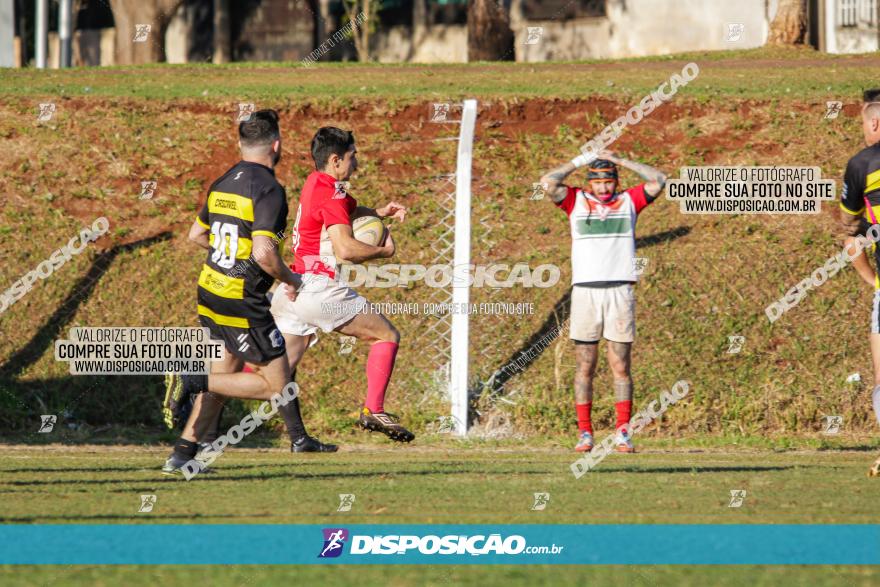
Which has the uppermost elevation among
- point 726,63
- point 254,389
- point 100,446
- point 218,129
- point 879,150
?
point 726,63

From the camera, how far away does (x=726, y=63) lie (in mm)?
20609

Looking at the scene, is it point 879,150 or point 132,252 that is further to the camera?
point 132,252

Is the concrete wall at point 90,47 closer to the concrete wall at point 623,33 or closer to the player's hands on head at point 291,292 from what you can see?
the concrete wall at point 623,33

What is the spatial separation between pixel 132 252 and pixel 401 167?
10.9ft

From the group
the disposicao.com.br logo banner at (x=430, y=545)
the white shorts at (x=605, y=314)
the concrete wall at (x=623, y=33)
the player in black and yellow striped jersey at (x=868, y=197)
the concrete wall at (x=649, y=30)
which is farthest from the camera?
the concrete wall at (x=623, y=33)

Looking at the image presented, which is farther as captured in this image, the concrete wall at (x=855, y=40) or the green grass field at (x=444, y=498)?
the concrete wall at (x=855, y=40)

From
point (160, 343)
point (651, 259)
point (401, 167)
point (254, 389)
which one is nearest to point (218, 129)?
point (401, 167)

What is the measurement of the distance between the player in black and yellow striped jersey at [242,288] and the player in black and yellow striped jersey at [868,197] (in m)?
3.60

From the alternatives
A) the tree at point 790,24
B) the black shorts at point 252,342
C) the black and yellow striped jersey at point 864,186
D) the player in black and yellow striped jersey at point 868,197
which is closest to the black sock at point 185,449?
the black shorts at point 252,342

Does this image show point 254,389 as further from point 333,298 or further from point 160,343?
point 160,343

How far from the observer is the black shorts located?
801 centimetres

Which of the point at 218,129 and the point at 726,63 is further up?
the point at 726,63

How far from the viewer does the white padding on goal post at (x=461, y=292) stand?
1167 centimetres

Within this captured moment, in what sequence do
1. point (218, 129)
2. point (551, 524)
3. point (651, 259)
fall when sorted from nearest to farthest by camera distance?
point (551, 524) < point (651, 259) < point (218, 129)
